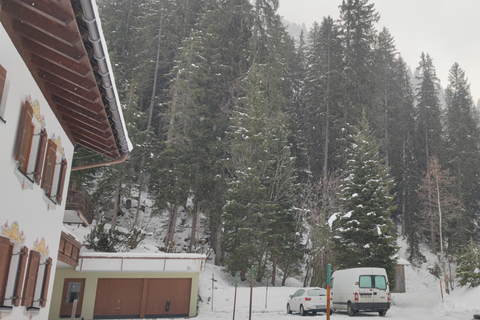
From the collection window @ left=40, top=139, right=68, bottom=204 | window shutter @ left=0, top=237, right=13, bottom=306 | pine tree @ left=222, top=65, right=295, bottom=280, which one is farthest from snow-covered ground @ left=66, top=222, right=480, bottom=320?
window shutter @ left=0, top=237, right=13, bottom=306

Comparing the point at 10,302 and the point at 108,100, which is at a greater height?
the point at 108,100

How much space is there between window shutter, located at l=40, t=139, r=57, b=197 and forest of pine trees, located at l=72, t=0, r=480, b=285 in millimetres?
15564

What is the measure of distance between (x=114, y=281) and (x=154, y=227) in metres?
16.3

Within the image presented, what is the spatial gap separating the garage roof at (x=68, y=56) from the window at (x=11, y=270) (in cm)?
304

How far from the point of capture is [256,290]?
25.5 meters

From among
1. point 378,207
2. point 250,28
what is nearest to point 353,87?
point 250,28

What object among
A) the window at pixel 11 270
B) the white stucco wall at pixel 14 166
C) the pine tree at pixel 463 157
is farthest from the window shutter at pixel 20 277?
the pine tree at pixel 463 157

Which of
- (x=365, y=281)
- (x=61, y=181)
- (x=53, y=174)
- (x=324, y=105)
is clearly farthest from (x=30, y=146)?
(x=324, y=105)

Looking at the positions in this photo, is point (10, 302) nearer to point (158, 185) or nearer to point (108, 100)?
point (108, 100)

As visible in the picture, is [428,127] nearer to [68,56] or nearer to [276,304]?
[276,304]

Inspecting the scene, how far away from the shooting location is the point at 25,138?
22.5 ft

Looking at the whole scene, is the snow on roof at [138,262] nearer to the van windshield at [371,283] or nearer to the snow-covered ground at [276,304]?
the snow-covered ground at [276,304]

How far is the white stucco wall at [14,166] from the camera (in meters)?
5.98

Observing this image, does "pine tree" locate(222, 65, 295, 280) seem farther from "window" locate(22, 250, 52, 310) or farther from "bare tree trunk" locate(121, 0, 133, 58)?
"window" locate(22, 250, 52, 310)
